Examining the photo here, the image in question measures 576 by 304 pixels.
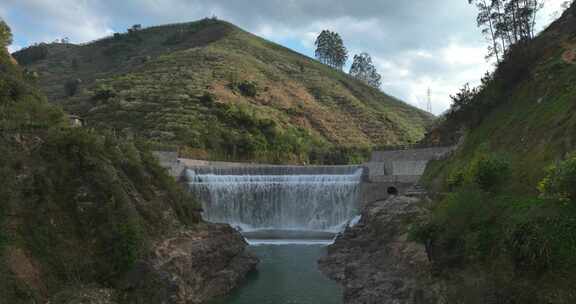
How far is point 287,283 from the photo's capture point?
17797mm

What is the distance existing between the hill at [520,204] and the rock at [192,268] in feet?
24.7

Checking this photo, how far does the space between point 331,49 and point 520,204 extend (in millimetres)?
98904

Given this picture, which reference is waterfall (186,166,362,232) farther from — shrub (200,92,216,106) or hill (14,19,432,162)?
shrub (200,92,216,106)

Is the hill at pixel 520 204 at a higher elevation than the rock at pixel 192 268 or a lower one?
higher

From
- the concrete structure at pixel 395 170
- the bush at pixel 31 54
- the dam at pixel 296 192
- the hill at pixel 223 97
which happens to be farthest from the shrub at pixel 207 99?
the bush at pixel 31 54

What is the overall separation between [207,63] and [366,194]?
150ft

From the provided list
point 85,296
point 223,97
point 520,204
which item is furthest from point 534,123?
point 223,97

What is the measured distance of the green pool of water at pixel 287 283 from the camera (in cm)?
1565

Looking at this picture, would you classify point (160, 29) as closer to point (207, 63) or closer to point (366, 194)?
point (207, 63)

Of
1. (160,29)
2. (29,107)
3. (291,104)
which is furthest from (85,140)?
(160,29)

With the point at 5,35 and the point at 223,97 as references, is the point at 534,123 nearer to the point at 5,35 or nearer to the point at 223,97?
the point at 5,35

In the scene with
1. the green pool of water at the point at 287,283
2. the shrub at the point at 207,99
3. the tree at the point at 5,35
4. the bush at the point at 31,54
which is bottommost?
the green pool of water at the point at 287,283

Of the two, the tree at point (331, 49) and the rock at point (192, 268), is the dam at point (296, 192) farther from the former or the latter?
the tree at point (331, 49)

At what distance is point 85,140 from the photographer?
15203 mm
